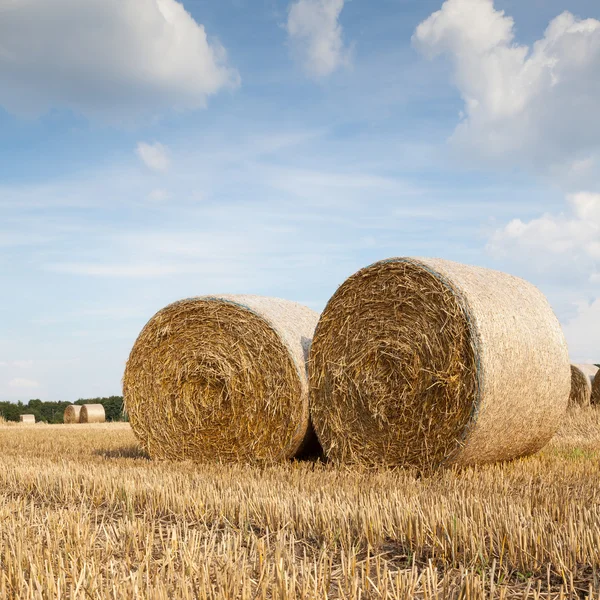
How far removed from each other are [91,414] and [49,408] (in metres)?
12.4

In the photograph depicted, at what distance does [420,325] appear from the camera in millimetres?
6645

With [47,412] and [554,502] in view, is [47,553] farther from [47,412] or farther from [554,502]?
[47,412]

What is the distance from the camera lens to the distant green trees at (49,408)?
32938 millimetres

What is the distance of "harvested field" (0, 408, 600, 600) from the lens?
3119 millimetres

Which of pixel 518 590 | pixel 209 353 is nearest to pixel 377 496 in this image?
pixel 518 590

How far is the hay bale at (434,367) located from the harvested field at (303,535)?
444 millimetres

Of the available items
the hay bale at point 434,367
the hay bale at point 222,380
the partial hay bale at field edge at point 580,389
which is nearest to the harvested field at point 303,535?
the hay bale at point 434,367

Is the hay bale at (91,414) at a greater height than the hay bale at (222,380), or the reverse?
the hay bale at (222,380)

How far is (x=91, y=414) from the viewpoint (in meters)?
24.8

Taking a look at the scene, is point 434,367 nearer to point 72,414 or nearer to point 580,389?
point 580,389

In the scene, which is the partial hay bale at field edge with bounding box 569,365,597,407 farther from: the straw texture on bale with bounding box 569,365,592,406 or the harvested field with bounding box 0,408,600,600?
the harvested field with bounding box 0,408,600,600

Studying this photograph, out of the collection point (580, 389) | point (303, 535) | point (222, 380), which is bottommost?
point (303, 535)

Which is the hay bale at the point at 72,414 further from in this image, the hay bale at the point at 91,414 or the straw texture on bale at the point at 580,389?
the straw texture on bale at the point at 580,389

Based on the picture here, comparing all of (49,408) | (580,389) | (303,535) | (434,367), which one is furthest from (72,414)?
(303,535)
